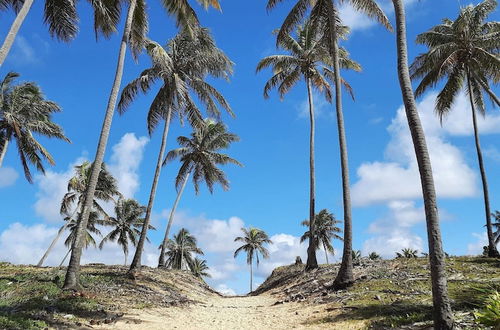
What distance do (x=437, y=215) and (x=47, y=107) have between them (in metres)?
24.9

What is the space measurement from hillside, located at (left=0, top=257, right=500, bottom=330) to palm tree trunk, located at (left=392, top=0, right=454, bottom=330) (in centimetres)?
43

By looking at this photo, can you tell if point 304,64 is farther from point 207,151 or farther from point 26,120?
point 26,120

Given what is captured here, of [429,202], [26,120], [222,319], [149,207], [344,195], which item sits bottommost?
[222,319]

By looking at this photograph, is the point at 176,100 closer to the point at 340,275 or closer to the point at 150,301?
the point at 150,301

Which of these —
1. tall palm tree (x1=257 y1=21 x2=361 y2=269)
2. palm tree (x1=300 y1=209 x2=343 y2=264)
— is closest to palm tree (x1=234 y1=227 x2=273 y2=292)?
palm tree (x1=300 y1=209 x2=343 y2=264)

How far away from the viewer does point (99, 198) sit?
34656 millimetres

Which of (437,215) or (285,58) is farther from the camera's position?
(285,58)

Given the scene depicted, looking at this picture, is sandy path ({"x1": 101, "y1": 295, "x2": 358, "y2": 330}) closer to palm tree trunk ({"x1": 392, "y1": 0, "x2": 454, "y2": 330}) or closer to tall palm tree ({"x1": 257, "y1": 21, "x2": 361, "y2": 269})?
palm tree trunk ({"x1": 392, "y1": 0, "x2": 454, "y2": 330})

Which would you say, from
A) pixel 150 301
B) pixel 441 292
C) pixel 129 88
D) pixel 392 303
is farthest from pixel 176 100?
pixel 441 292

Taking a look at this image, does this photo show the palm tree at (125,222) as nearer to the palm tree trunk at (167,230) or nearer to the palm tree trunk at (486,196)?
the palm tree trunk at (167,230)

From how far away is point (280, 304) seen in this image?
556 inches

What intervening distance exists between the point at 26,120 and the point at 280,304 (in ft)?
66.0

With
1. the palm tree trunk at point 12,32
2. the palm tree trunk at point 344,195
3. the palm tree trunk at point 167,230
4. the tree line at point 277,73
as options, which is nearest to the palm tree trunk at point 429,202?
the tree line at point 277,73

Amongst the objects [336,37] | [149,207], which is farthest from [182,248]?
[336,37]
